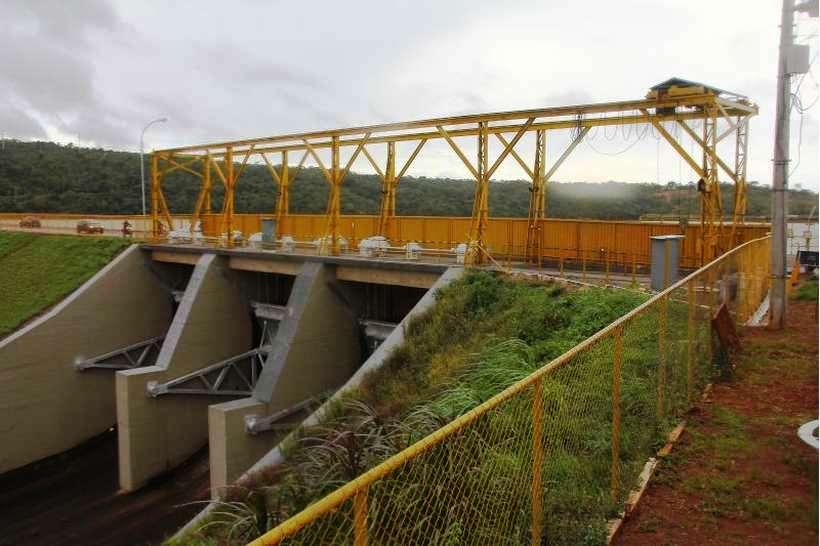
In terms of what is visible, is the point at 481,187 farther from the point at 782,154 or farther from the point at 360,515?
the point at 360,515

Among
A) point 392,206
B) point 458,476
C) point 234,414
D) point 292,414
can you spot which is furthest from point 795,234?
point 458,476

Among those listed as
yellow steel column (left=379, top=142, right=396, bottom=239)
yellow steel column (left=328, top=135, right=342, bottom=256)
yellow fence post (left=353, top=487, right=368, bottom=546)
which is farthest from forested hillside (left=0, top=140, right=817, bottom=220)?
yellow fence post (left=353, top=487, right=368, bottom=546)

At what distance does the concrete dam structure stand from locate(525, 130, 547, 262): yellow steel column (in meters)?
4.07

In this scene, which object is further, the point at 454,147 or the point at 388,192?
the point at 388,192

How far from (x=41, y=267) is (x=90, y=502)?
512 inches

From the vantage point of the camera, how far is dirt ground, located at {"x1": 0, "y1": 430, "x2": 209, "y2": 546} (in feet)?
57.5

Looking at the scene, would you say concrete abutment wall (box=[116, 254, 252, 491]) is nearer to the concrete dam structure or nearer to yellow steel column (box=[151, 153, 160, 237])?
the concrete dam structure

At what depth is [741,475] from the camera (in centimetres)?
576

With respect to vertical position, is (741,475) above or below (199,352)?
above

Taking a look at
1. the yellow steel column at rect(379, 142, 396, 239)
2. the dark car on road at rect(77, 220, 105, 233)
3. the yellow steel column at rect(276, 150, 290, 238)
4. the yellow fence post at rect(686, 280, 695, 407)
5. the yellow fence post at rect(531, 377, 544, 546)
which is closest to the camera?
the yellow fence post at rect(531, 377, 544, 546)

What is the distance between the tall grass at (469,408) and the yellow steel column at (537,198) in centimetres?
551

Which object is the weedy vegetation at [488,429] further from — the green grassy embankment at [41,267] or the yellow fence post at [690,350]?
the green grassy embankment at [41,267]

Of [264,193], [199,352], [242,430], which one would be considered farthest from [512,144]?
[264,193]

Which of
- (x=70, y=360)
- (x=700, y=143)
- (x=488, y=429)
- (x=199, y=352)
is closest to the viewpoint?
(x=488, y=429)
